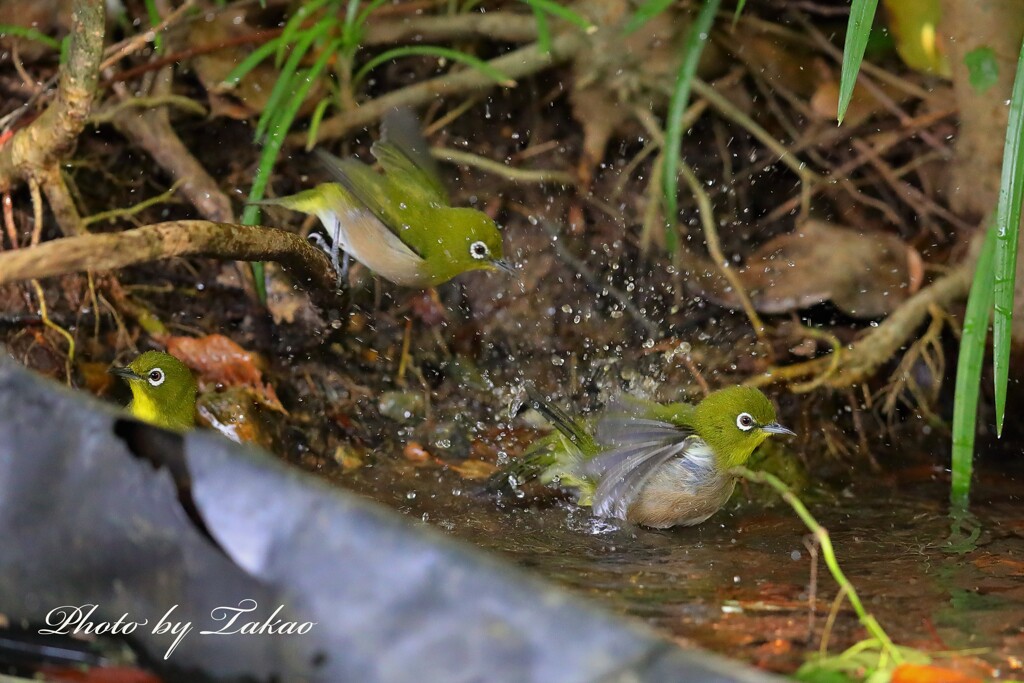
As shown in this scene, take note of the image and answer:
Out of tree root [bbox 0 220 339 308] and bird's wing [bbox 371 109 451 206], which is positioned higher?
bird's wing [bbox 371 109 451 206]

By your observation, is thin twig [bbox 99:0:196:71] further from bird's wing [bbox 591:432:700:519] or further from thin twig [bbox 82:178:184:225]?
bird's wing [bbox 591:432:700:519]

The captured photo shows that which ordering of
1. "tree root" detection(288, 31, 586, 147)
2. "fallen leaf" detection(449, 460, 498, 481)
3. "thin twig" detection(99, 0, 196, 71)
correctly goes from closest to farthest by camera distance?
"fallen leaf" detection(449, 460, 498, 481) < "thin twig" detection(99, 0, 196, 71) < "tree root" detection(288, 31, 586, 147)

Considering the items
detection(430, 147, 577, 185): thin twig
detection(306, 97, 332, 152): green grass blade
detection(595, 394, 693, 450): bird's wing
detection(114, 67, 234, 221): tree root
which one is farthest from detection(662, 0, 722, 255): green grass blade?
detection(114, 67, 234, 221): tree root

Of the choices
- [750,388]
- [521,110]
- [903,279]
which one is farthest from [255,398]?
[903,279]

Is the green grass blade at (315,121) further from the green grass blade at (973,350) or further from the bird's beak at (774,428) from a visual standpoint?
the green grass blade at (973,350)

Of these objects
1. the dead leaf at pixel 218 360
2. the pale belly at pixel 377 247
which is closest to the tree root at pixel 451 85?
the pale belly at pixel 377 247

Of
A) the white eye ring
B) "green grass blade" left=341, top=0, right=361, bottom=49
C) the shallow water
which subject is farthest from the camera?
"green grass blade" left=341, top=0, right=361, bottom=49
